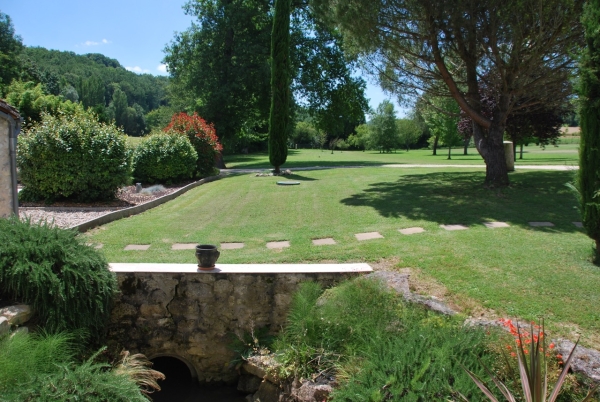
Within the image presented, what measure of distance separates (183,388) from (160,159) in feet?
31.6

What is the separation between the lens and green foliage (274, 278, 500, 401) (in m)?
3.26

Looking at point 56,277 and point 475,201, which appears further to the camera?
point 475,201

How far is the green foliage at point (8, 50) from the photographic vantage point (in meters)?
37.1

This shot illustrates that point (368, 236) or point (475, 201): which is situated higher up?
point (475, 201)

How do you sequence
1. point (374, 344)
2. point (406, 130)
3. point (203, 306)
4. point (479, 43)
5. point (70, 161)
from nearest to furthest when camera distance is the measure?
point (374, 344)
point (203, 306)
point (70, 161)
point (479, 43)
point (406, 130)

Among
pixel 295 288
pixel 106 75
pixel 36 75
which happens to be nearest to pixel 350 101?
pixel 295 288

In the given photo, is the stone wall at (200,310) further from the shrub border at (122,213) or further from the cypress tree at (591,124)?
the cypress tree at (591,124)

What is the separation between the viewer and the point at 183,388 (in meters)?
5.25

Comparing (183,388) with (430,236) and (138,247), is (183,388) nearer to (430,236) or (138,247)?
(138,247)

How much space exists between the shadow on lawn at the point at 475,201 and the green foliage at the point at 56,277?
5.25 metres

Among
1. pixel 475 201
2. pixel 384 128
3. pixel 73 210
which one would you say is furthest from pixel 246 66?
pixel 384 128

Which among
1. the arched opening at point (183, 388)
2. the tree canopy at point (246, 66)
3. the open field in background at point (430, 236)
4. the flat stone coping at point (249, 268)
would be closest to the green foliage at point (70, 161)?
the open field in background at point (430, 236)

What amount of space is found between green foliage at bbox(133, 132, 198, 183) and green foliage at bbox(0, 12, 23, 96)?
94.8ft

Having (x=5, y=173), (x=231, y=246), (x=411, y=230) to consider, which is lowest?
(x=231, y=246)
